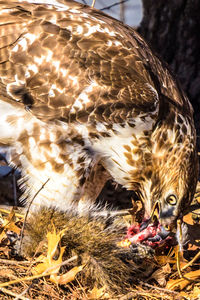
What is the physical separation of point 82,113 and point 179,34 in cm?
227

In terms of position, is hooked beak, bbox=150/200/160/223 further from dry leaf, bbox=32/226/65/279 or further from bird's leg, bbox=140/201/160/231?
dry leaf, bbox=32/226/65/279

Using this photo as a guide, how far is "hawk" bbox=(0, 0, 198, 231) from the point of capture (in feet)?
10.9

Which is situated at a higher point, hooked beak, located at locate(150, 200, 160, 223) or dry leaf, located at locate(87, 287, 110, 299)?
hooked beak, located at locate(150, 200, 160, 223)

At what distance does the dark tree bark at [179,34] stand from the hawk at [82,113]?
1594mm

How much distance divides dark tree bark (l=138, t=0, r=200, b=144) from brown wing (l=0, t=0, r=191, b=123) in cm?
162

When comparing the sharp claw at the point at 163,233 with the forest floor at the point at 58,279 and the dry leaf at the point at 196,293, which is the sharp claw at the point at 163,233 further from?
the dry leaf at the point at 196,293

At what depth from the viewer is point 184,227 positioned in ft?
11.8

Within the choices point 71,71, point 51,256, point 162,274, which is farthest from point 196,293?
point 71,71

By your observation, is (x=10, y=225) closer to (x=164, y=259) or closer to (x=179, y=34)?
(x=164, y=259)

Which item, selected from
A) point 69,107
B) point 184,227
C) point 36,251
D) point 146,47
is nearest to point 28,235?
point 36,251

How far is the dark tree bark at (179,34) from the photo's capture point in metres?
4.97


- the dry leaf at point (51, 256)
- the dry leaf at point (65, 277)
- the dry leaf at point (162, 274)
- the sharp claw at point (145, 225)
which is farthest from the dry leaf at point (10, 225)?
the dry leaf at point (162, 274)

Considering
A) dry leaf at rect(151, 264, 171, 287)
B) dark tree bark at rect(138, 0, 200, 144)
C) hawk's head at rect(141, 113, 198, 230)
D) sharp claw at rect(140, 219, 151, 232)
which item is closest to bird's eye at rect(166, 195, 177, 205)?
hawk's head at rect(141, 113, 198, 230)

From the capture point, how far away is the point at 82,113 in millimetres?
3297
